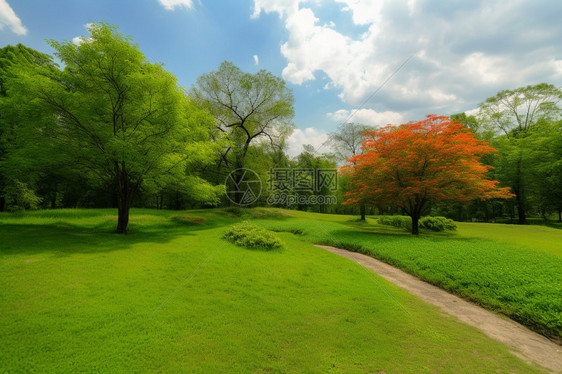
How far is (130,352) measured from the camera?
343cm

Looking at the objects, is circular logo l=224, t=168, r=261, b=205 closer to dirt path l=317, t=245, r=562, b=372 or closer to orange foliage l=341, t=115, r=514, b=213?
orange foliage l=341, t=115, r=514, b=213

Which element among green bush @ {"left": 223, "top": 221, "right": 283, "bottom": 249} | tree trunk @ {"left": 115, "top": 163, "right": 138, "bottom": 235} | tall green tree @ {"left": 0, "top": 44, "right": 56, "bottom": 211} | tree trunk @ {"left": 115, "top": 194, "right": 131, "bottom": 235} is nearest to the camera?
green bush @ {"left": 223, "top": 221, "right": 283, "bottom": 249}

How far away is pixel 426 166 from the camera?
15.3 m

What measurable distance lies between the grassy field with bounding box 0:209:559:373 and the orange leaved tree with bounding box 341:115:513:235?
7.41 meters

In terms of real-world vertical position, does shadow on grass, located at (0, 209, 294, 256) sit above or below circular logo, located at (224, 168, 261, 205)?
below

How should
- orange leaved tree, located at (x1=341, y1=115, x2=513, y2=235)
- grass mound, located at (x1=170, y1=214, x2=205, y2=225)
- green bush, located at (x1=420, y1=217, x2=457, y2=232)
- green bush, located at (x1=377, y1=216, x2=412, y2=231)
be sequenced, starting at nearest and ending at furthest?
1. orange leaved tree, located at (x1=341, y1=115, x2=513, y2=235)
2. green bush, located at (x1=420, y1=217, x2=457, y2=232)
3. grass mound, located at (x1=170, y1=214, x2=205, y2=225)
4. green bush, located at (x1=377, y1=216, x2=412, y2=231)

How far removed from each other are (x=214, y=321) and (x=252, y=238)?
24.1 feet

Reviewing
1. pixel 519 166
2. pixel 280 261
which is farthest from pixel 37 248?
pixel 519 166

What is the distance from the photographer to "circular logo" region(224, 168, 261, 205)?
101 feet

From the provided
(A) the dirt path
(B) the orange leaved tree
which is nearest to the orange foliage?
(B) the orange leaved tree

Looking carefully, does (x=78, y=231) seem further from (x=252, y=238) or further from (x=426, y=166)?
(x=426, y=166)

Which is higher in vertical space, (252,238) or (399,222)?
(399,222)

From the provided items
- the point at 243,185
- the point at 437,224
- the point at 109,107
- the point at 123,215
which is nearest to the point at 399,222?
the point at 437,224

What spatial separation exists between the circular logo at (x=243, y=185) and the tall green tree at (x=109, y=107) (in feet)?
56.3
